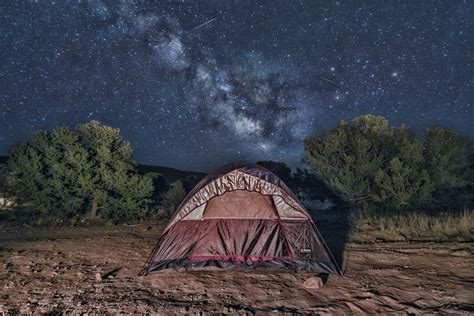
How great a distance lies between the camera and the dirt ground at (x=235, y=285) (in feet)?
14.4

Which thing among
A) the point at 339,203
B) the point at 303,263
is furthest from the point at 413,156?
the point at 303,263

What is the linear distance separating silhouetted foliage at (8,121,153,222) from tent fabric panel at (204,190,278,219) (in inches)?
277

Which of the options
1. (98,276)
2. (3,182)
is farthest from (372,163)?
(3,182)

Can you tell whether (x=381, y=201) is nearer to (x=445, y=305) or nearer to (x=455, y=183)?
(x=455, y=183)

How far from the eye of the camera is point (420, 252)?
707 centimetres

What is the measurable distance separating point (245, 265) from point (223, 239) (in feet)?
2.70

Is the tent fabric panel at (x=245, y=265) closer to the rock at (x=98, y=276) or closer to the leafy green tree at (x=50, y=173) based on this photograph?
the rock at (x=98, y=276)

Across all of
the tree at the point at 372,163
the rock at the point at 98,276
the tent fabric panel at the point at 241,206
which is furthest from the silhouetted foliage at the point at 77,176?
the tree at the point at 372,163

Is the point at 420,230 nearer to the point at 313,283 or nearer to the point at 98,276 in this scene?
the point at 313,283

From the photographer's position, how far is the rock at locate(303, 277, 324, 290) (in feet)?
16.9

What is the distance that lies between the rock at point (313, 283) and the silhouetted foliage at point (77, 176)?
9615 mm

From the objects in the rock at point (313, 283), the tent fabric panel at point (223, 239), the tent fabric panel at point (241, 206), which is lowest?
the rock at point (313, 283)

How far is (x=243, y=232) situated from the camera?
21.8 ft

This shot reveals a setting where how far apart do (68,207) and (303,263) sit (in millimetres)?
11089
